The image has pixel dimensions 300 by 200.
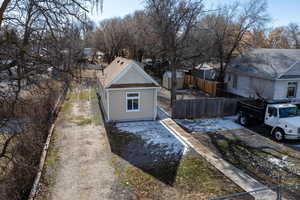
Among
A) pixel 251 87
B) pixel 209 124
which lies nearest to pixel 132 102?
pixel 209 124

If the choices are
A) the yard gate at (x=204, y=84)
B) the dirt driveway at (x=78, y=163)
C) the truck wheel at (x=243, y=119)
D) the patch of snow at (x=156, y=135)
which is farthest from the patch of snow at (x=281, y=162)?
the yard gate at (x=204, y=84)

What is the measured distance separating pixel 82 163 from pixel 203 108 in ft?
32.7

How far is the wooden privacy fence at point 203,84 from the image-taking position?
77.7 ft

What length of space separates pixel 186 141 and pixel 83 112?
8.85 meters

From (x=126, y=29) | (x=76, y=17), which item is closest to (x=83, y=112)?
(x=76, y=17)

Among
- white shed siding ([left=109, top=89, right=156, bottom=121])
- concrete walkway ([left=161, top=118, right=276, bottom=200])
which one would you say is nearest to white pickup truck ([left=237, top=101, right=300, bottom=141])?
concrete walkway ([left=161, top=118, right=276, bottom=200])

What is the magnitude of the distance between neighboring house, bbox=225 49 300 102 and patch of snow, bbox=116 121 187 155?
9.11 meters

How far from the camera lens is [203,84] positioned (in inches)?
1014

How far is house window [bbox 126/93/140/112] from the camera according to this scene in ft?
49.1

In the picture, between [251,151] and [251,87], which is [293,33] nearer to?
[251,87]

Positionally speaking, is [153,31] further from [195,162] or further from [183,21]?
[195,162]

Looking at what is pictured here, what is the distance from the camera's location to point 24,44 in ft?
24.0

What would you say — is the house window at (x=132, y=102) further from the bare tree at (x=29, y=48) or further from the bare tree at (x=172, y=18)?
the bare tree at (x=29, y=48)

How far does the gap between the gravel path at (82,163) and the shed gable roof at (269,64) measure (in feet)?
46.1
